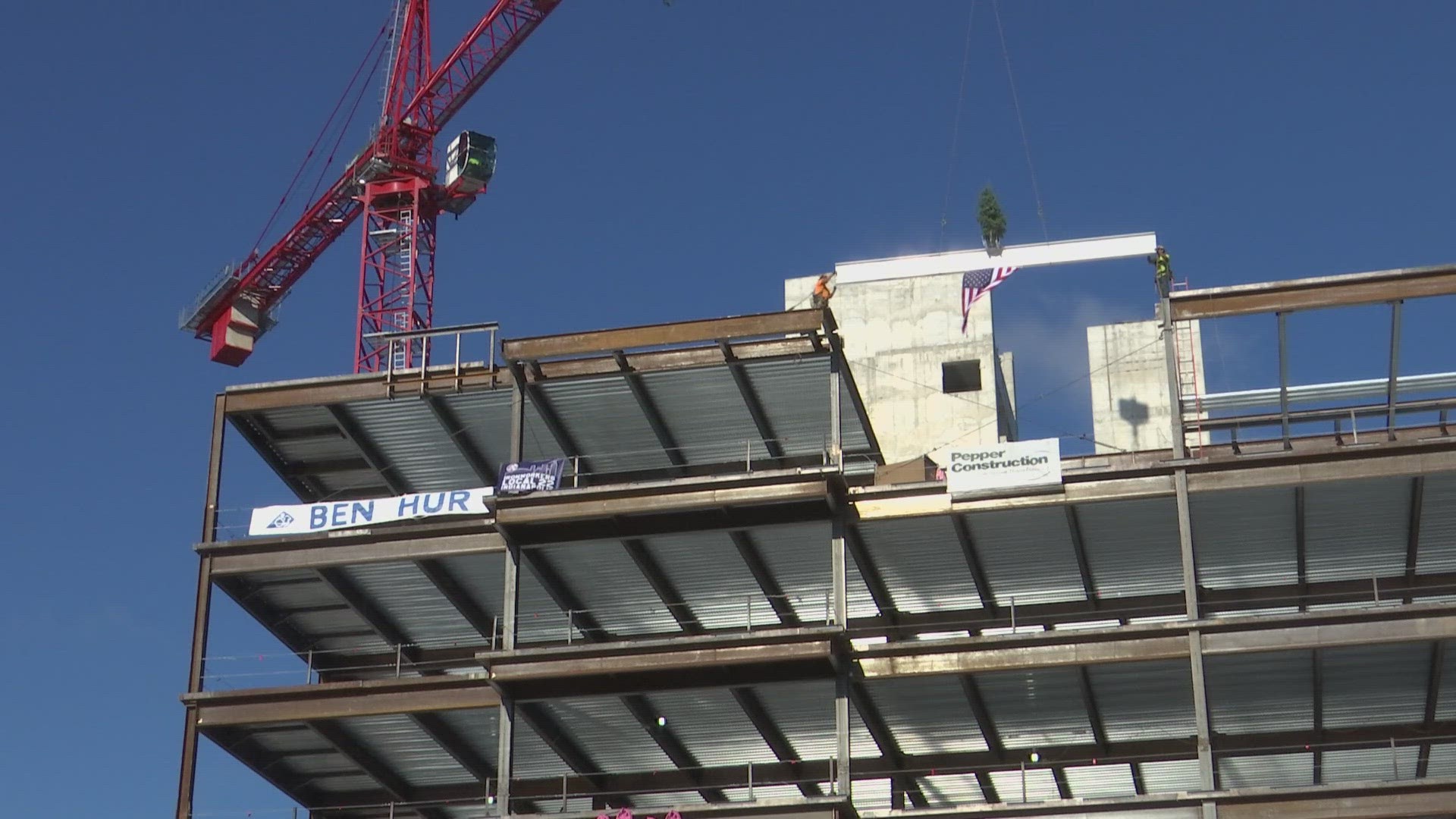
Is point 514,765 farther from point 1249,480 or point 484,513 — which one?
point 1249,480

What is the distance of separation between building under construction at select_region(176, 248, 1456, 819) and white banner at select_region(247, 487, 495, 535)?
0.89 ft

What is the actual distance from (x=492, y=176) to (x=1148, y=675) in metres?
55.1

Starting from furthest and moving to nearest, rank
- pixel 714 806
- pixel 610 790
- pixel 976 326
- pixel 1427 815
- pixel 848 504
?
pixel 976 326 → pixel 610 790 → pixel 848 504 → pixel 714 806 → pixel 1427 815

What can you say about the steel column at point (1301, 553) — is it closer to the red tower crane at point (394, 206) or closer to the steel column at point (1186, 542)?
the steel column at point (1186, 542)

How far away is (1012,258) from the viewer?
60844 mm

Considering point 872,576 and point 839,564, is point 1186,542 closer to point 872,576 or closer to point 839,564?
point 839,564

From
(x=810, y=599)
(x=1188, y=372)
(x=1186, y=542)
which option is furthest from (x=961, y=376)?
(x=1186, y=542)

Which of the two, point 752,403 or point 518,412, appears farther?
point 752,403

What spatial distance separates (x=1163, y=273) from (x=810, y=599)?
13179mm

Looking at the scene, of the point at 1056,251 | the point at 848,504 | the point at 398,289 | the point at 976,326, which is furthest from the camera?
the point at 398,289

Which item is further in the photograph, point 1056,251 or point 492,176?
point 492,176

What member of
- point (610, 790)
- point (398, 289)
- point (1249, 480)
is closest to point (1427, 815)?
point (1249, 480)

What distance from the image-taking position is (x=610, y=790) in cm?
5625

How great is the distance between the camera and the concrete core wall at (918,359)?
67250 mm
